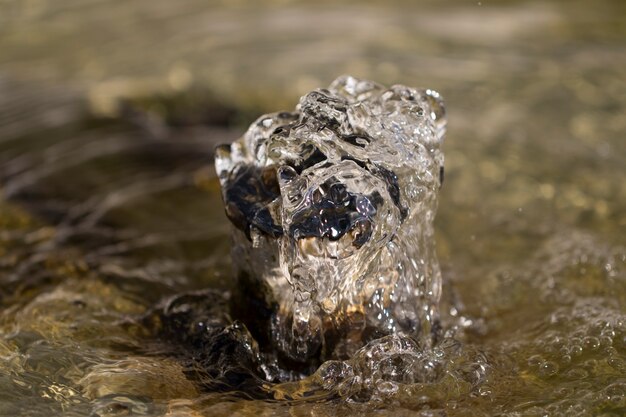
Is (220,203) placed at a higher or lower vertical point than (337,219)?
lower

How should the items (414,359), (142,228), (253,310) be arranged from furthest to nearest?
(142,228), (253,310), (414,359)

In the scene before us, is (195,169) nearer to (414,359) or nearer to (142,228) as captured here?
(142,228)

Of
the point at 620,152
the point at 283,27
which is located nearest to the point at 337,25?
the point at 283,27

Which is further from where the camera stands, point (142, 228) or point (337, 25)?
point (337, 25)

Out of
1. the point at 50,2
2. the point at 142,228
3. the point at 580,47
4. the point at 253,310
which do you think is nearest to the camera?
the point at 253,310
